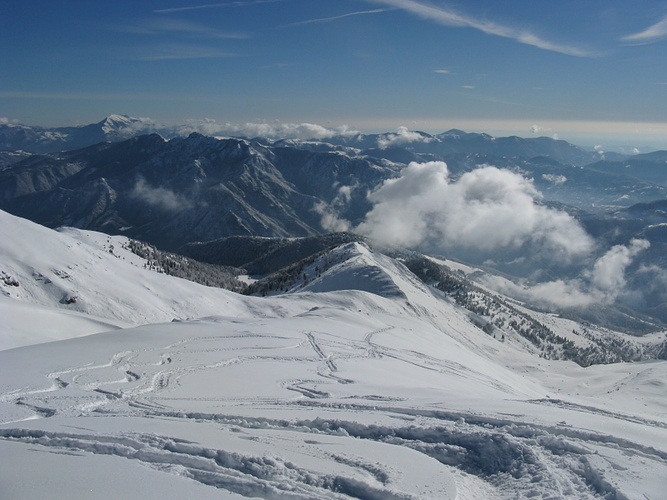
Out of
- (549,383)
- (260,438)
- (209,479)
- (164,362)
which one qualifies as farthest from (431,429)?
(549,383)

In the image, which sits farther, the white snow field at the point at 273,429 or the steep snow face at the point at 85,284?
the steep snow face at the point at 85,284

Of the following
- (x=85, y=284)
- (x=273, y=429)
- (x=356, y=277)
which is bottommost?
(x=356, y=277)

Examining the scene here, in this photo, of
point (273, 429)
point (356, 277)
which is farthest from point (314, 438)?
point (356, 277)

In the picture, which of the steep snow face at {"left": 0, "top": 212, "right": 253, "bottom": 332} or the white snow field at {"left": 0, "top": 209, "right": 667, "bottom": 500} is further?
the steep snow face at {"left": 0, "top": 212, "right": 253, "bottom": 332}

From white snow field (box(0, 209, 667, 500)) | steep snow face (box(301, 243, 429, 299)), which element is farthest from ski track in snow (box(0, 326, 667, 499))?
steep snow face (box(301, 243, 429, 299))

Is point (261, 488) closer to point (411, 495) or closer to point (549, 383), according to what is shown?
point (411, 495)

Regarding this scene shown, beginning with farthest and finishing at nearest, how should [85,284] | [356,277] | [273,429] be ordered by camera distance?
[356,277] < [85,284] < [273,429]

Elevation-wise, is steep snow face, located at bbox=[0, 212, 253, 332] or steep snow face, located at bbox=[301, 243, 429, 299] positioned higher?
steep snow face, located at bbox=[0, 212, 253, 332]

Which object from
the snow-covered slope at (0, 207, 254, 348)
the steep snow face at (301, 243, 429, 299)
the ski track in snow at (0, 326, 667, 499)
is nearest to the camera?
the ski track in snow at (0, 326, 667, 499)

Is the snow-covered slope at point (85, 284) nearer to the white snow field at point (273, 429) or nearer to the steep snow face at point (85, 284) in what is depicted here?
the steep snow face at point (85, 284)

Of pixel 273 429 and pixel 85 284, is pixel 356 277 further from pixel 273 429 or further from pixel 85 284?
pixel 273 429

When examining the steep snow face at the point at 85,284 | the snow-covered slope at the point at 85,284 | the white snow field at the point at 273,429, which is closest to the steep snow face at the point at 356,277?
the steep snow face at the point at 85,284

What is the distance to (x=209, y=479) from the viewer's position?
7914mm

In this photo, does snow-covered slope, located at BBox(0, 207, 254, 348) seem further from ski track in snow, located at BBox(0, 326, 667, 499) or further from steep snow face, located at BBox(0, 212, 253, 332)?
ski track in snow, located at BBox(0, 326, 667, 499)
